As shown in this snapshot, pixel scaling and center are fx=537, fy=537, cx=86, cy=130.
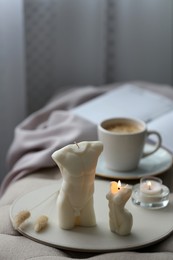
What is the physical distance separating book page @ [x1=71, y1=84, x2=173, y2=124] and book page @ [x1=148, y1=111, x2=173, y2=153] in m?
0.06

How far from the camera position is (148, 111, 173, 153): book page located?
1.19 m

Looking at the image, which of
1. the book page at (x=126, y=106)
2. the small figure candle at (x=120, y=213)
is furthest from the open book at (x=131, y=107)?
the small figure candle at (x=120, y=213)

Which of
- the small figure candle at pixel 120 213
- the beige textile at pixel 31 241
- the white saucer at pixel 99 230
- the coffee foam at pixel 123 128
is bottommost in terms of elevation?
the beige textile at pixel 31 241

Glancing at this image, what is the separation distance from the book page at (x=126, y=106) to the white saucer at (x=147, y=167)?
21 centimetres

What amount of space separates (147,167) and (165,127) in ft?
0.58

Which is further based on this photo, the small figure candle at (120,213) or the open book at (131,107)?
the open book at (131,107)

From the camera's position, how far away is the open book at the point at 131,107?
1.31 meters

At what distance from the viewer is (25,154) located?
1233 mm

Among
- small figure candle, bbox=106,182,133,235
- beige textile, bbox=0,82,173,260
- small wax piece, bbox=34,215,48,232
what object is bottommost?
beige textile, bbox=0,82,173,260

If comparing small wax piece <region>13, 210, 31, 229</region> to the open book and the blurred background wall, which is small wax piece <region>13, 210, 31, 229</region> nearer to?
the open book

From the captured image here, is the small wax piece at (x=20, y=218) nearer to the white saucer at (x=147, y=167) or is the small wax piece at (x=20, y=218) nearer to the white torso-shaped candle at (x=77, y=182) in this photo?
the white torso-shaped candle at (x=77, y=182)

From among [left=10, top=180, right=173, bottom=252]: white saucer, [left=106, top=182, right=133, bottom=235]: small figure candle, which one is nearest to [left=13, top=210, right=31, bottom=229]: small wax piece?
[left=10, top=180, right=173, bottom=252]: white saucer

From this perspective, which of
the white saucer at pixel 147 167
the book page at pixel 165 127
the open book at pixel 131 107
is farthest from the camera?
the open book at pixel 131 107

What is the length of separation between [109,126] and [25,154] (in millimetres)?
239
